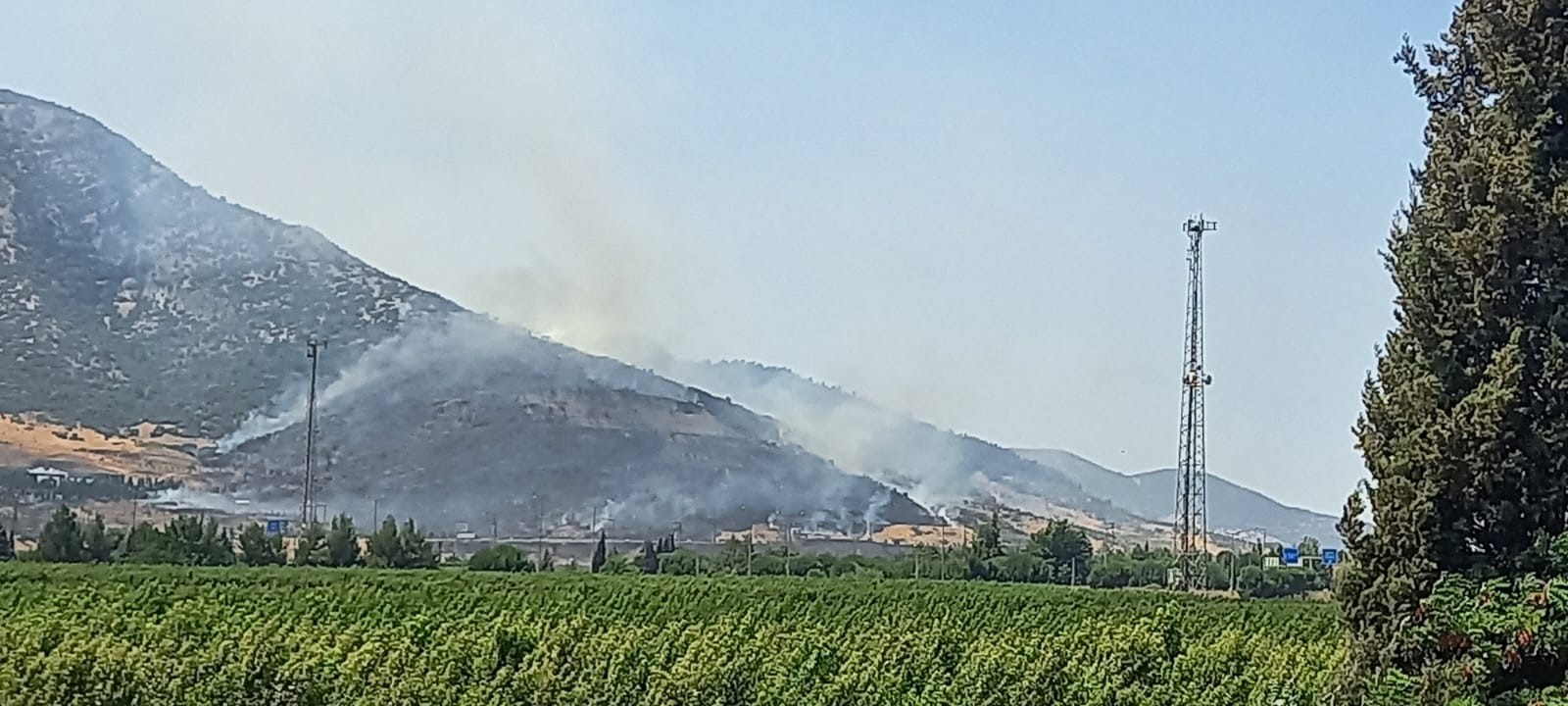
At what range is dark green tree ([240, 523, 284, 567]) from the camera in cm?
5150

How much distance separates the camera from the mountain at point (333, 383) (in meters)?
93.6

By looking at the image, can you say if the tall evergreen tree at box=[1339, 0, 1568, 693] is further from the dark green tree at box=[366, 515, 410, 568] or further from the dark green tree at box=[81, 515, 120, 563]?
the dark green tree at box=[366, 515, 410, 568]

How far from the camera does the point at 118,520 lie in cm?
7375

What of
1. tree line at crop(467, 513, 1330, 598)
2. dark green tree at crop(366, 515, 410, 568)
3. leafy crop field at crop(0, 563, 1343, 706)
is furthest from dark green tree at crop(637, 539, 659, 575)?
leafy crop field at crop(0, 563, 1343, 706)

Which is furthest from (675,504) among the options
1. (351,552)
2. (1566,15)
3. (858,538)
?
(1566,15)

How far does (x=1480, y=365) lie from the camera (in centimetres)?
670

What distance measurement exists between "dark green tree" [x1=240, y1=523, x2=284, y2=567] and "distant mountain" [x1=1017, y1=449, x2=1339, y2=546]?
4153 inches

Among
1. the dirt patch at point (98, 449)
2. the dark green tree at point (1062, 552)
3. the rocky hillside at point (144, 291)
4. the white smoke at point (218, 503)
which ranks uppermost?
the rocky hillside at point (144, 291)

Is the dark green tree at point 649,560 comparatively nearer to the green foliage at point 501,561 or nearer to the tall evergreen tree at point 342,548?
the green foliage at point 501,561

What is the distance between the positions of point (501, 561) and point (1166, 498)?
124 m

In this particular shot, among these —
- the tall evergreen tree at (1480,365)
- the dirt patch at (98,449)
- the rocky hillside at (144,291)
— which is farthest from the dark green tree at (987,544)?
the tall evergreen tree at (1480,365)

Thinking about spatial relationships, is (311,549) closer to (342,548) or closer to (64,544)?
(342,548)

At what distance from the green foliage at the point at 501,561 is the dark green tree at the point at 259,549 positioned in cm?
571

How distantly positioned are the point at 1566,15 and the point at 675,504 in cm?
9142
